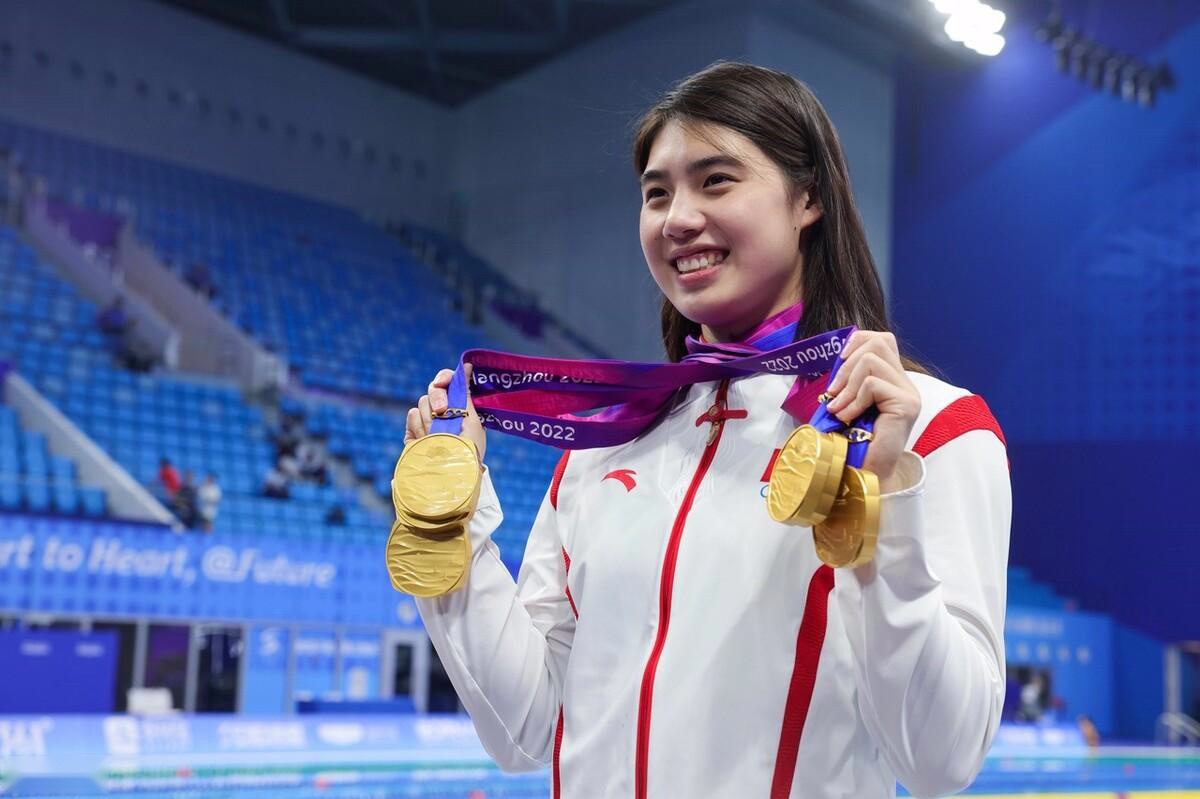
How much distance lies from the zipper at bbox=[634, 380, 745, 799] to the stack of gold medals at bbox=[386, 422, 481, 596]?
22 centimetres

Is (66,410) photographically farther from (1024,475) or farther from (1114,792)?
(1024,475)

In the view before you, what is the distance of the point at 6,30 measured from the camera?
52.9 feet

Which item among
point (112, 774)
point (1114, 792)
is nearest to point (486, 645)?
point (112, 774)

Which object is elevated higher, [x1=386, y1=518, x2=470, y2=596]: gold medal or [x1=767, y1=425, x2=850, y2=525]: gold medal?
[x1=767, y1=425, x2=850, y2=525]: gold medal

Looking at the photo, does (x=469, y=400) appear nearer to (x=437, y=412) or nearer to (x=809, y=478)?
(x=437, y=412)

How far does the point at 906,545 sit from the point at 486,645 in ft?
1.71

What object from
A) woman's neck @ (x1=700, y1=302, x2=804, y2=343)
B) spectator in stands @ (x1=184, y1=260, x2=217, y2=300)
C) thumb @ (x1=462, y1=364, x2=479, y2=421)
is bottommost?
thumb @ (x1=462, y1=364, x2=479, y2=421)

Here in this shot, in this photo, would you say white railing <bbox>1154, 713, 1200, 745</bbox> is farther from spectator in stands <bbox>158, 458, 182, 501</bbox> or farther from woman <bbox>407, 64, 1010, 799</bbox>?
woman <bbox>407, 64, 1010, 799</bbox>

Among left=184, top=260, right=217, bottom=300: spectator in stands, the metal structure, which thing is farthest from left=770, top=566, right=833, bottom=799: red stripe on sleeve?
the metal structure

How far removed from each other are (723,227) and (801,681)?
48cm

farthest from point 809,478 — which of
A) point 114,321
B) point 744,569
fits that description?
point 114,321

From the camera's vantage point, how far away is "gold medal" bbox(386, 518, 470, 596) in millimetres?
1322

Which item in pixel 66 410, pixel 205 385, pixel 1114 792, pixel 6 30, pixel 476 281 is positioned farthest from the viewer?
pixel 476 281

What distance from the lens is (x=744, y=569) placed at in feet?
4.00
